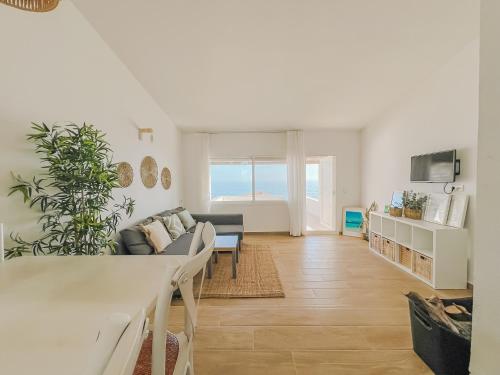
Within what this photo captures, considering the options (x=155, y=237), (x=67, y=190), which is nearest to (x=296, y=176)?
(x=155, y=237)

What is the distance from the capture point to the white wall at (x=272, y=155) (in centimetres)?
541

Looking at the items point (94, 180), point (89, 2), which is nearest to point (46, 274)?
point (94, 180)

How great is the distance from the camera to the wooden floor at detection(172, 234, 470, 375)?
1.55 meters

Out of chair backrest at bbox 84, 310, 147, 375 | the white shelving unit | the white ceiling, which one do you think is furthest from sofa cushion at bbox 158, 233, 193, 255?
the white shelving unit

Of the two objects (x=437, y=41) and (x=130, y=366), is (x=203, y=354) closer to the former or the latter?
(x=130, y=366)

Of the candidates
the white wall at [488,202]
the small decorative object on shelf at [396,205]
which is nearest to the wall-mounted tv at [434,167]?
the small decorative object on shelf at [396,205]

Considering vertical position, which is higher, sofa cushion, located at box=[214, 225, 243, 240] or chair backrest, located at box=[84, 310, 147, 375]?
chair backrest, located at box=[84, 310, 147, 375]

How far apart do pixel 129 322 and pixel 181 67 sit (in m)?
3.03

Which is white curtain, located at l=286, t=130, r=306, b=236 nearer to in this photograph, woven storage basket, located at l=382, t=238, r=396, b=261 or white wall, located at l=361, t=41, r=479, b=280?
white wall, located at l=361, t=41, r=479, b=280

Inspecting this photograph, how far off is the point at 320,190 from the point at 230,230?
3798mm

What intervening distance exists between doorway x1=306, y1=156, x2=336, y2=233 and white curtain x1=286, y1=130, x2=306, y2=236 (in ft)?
2.38

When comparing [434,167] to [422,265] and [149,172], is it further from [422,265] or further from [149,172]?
[149,172]

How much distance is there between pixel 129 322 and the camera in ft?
1.18

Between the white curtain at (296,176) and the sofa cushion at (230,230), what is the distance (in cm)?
153
